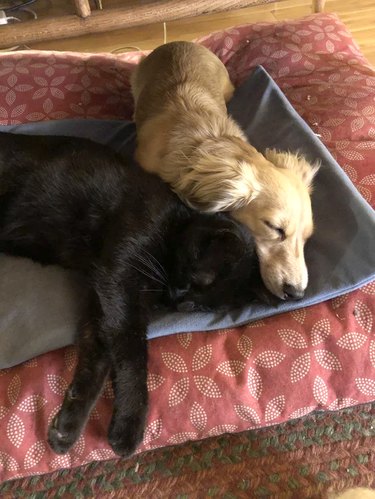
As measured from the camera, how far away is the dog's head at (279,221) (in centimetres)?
131

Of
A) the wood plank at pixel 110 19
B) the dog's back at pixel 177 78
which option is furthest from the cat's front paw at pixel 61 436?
the wood plank at pixel 110 19

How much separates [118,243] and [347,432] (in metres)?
0.79

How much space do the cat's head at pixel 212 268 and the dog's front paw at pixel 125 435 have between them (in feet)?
0.98

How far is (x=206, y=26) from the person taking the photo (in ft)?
10.5

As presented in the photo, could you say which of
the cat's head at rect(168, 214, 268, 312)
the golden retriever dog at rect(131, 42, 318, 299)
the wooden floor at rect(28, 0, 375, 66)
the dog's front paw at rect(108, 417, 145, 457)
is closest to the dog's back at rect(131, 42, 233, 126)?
the golden retriever dog at rect(131, 42, 318, 299)

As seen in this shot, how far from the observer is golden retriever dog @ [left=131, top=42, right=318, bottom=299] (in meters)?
1.34

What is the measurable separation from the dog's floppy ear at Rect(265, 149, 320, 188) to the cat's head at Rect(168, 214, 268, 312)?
1.02ft

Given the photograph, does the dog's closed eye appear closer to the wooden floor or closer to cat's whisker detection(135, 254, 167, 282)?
cat's whisker detection(135, 254, 167, 282)

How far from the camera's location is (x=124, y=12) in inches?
88.0

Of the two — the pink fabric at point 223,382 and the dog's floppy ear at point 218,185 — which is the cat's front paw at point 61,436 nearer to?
the pink fabric at point 223,382

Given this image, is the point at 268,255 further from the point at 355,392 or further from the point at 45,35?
the point at 45,35

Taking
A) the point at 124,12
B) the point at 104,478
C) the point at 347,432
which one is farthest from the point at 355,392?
the point at 124,12

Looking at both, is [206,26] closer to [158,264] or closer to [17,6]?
[17,6]

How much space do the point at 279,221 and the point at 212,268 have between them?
29 centimetres
